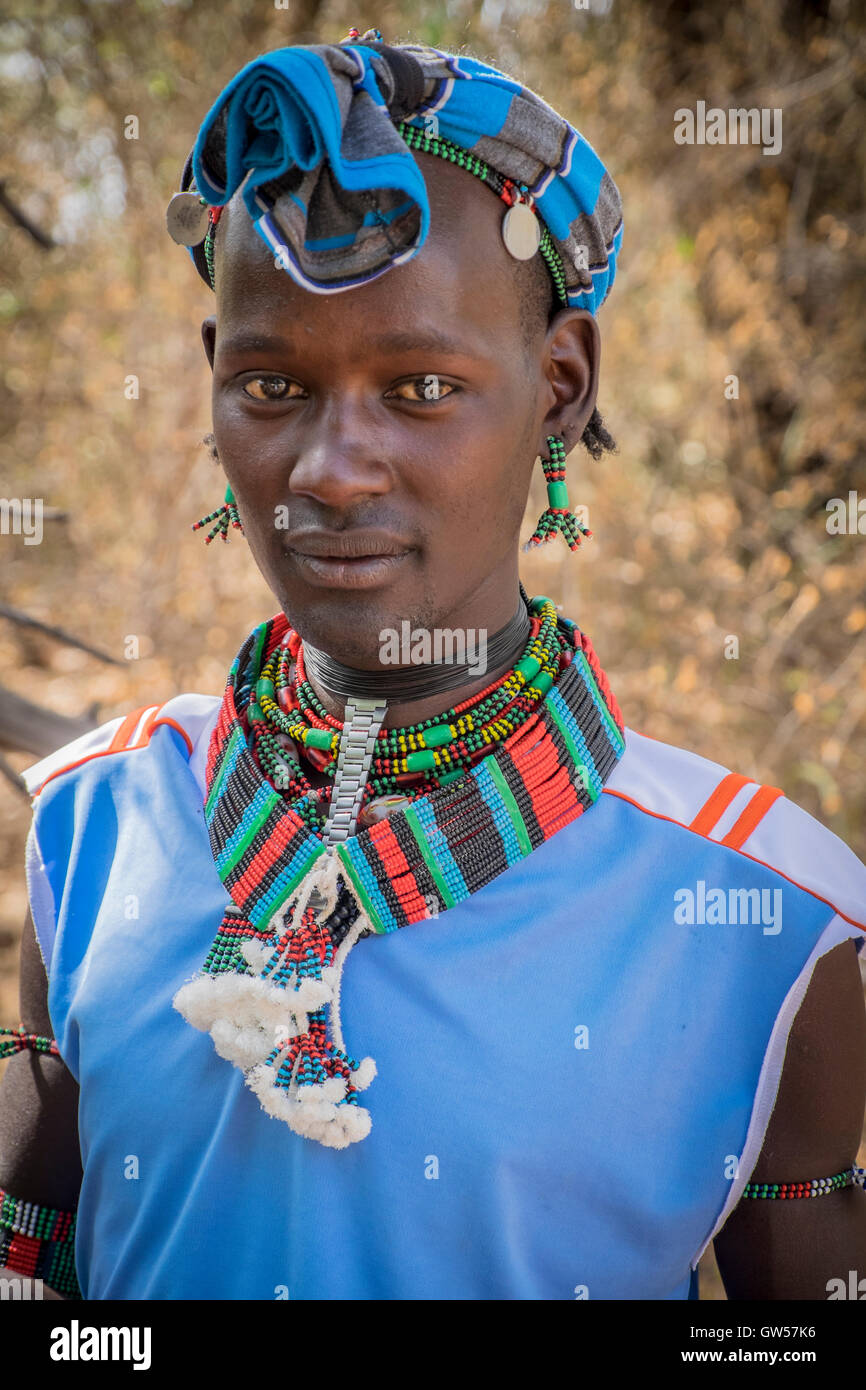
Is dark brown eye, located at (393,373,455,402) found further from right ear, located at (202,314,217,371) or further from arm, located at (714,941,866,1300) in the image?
arm, located at (714,941,866,1300)

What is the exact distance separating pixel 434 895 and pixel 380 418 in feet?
1.81

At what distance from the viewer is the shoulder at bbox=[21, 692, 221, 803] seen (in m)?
1.76

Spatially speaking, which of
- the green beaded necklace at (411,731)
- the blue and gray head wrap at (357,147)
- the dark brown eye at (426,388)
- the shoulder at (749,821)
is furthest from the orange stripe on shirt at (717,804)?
the blue and gray head wrap at (357,147)

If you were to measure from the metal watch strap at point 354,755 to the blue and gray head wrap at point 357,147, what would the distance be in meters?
0.52

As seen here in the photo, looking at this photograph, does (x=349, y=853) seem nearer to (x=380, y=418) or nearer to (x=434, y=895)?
(x=434, y=895)

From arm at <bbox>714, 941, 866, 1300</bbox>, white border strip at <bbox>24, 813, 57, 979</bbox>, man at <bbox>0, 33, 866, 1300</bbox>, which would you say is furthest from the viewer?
white border strip at <bbox>24, 813, 57, 979</bbox>

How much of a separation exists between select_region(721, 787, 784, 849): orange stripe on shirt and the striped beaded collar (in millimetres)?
172

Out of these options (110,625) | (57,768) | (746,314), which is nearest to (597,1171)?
(57,768)

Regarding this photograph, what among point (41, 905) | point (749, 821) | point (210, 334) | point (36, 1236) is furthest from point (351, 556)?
point (36, 1236)

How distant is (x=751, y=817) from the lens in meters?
1.53

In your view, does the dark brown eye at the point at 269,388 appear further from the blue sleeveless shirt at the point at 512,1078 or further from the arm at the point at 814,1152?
the arm at the point at 814,1152

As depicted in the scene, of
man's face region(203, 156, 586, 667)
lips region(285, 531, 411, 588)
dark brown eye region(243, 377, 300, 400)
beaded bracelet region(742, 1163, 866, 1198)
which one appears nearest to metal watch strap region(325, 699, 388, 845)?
man's face region(203, 156, 586, 667)

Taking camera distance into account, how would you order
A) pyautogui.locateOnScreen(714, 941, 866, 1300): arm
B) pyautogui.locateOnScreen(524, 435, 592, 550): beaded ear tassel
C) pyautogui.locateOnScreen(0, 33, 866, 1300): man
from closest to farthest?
pyautogui.locateOnScreen(0, 33, 866, 1300): man
pyautogui.locateOnScreen(714, 941, 866, 1300): arm
pyautogui.locateOnScreen(524, 435, 592, 550): beaded ear tassel

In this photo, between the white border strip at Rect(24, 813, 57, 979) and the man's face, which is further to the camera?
the white border strip at Rect(24, 813, 57, 979)
